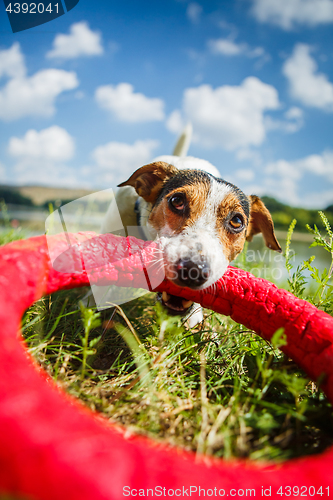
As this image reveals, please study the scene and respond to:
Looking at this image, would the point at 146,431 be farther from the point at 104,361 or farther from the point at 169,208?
the point at 169,208

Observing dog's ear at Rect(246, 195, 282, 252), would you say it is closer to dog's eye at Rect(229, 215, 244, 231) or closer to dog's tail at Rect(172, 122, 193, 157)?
dog's eye at Rect(229, 215, 244, 231)

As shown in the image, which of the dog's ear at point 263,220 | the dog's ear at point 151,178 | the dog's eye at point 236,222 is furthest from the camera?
the dog's ear at point 263,220

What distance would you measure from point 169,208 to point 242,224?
626 mm

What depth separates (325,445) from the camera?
108 cm

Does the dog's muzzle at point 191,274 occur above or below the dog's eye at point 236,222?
above

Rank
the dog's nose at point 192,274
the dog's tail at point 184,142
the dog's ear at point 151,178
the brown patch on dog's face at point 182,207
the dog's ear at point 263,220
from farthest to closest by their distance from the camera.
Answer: the dog's tail at point 184,142, the dog's ear at point 263,220, the dog's ear at point 151,178, the brown patch on dog's face at point 182,207, the dog's nose at point 192,274

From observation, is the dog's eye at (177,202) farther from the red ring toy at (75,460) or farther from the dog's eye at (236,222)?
the red ring toy at (75,460)

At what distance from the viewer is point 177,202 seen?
228 cm

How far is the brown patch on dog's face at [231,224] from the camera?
225 cm

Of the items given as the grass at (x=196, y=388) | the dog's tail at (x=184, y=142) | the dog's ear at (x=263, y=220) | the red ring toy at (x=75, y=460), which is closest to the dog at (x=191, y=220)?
the dog's ear at (x=263, y=220)

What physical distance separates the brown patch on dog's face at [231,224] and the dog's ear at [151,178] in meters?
0.62

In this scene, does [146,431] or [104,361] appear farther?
[104,361]

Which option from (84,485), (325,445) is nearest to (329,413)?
(325,445)

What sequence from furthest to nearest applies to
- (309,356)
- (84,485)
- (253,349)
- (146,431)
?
1. (253,349)
2. (309,356)
3. (146,431)
4. (84,485)
